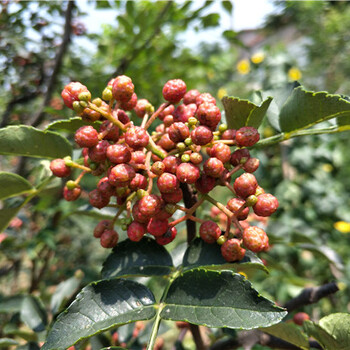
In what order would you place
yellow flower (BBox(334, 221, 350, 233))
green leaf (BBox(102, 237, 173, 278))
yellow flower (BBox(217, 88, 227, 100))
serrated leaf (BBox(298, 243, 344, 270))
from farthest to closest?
1. yellow flower (BBox(217, 88, 227, 100))
2. yellow flower (BBox(334, 221, 350, 233))
3. serrated leaf (BBox(298, 243, 344, 270))
4. green leaf (BBox(102, 237, 173, 278))

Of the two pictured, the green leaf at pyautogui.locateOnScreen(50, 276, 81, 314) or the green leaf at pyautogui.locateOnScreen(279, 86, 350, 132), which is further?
the green leaf at pyautogui.locateOnScreen(50, 276, 81, 314)

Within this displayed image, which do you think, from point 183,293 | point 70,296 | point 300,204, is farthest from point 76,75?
point 300,204

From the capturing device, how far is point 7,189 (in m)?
0.99

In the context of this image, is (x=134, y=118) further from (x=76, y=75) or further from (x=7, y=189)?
(x=76, y=75)

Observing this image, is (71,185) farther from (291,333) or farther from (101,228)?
(291,333)

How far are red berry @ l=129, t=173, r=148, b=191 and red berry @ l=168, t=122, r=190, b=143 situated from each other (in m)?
0.12

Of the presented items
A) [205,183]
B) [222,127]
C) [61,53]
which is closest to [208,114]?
[222,127]

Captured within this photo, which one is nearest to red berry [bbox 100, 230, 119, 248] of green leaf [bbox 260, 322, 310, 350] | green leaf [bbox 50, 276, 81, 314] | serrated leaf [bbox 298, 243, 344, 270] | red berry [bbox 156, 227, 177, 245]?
red berry [bbox 156, 227, 177, 245]

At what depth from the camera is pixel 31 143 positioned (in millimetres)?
933

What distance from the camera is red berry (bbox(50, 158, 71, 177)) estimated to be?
0.92 m

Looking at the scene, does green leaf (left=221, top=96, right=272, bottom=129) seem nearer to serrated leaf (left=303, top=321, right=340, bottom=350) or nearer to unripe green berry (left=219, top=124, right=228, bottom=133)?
unripe green berry (left=219, top=124, right=228, bottom=133)

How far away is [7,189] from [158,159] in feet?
1.44

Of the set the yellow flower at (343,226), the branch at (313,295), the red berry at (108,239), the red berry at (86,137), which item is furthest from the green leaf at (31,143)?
the yellow flower at (343,226)

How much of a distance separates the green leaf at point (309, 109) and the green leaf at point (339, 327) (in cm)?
46
